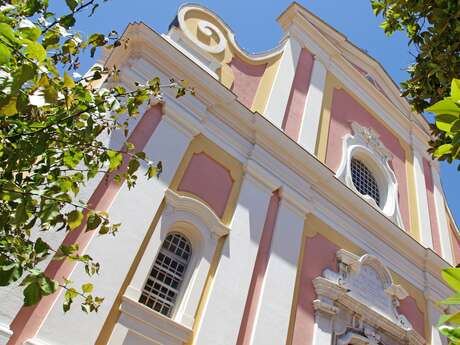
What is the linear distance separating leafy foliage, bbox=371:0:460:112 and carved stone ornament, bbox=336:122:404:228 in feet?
22.6

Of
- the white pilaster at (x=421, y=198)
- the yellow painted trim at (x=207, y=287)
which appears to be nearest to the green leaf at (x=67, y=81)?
the yellow painted trim at (x=207, y=287)

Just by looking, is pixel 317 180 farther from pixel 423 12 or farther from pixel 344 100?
pixel 423 12

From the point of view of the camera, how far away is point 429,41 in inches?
177

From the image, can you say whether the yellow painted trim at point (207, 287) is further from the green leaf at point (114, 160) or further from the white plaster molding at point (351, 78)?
the white plaster molding at point (351, 78)

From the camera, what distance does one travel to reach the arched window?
21.8 ft

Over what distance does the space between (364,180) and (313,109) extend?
259cm

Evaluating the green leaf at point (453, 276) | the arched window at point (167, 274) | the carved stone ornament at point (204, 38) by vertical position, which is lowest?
the green leaf at point (453, 276)

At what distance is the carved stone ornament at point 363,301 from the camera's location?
8375mm

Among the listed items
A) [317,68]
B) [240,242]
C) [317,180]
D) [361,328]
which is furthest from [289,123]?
[361,328]

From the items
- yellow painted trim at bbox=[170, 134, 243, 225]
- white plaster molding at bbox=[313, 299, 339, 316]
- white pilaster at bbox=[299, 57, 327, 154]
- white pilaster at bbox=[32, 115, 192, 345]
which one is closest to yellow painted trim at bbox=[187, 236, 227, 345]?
yellow painted trim at bbox=[170, 134, 243, 225]

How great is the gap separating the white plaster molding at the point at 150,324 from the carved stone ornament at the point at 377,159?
7.06 meters

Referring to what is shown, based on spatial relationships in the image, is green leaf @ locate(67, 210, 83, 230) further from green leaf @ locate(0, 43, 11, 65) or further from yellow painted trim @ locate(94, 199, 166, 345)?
yellow painted trim @ locate(94, 199, 166, 345)

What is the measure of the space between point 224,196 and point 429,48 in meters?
4.51

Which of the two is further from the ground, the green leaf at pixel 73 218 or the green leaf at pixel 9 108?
the green leaf at pixel 9 108
